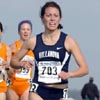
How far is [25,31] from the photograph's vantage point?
583 inches

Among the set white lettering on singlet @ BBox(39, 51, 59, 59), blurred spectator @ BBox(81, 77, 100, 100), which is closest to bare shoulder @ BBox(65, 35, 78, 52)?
white lettering on singlet @ BBox(39, 51, 59, 59)

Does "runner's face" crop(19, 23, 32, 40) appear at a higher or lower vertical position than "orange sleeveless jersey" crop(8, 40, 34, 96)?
higher

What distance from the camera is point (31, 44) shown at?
1012 centimetres

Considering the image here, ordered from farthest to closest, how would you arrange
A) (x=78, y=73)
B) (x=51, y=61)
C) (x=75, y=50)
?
(x=51, y=61), (x=75, y=50), (x=78, y=73)

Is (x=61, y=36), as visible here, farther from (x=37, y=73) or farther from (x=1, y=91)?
(x=1, y=91)

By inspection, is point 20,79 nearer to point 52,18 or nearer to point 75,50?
point 52,18

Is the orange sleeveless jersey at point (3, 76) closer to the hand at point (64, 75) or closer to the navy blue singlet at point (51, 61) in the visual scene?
the navy blue singlet at point (51, 61)

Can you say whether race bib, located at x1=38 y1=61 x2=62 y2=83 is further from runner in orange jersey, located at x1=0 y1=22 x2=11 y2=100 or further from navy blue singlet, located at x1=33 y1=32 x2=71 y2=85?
runner in orange jersey, located at x1=0 y1=22 x2=11 y2=100

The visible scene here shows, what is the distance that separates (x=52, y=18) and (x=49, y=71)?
753 millimetres

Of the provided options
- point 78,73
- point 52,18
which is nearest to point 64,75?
point 78,73

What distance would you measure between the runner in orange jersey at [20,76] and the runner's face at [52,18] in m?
4.75

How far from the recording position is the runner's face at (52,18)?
9953 millimetres

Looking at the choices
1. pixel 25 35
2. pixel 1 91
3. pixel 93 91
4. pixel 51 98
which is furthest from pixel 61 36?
pixel 93 91

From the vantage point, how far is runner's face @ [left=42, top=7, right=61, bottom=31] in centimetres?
995
